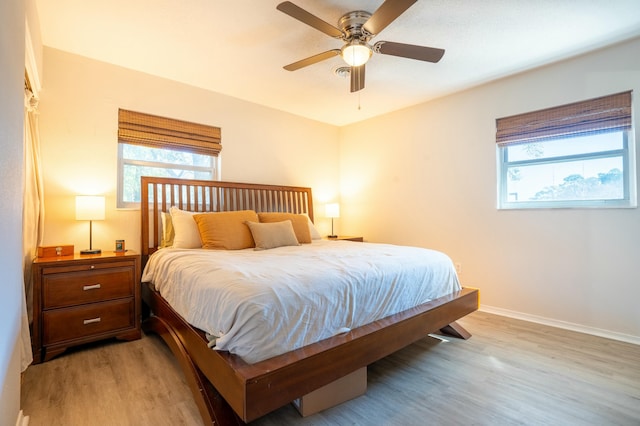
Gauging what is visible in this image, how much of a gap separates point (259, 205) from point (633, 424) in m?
3.52

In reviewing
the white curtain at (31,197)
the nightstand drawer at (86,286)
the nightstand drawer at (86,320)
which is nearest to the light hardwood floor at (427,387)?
the nightstand drawer at (86,320)

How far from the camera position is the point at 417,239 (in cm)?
395

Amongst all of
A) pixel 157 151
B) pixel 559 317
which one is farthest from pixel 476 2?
pixel 157 151

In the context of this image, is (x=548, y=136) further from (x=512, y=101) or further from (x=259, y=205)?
(x=259, y=205)

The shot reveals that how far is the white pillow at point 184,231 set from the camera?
2.75 meters

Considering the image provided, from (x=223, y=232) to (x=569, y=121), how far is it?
11.2ft

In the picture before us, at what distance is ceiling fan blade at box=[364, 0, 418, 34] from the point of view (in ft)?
5.42

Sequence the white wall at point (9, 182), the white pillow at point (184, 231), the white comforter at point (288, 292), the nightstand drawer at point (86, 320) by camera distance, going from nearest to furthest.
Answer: the white wall at point (9, 182)
the white comforter at point (288, 292)
the nightstand drawer at point (86, 320)
the white pillow at point (184, 231)

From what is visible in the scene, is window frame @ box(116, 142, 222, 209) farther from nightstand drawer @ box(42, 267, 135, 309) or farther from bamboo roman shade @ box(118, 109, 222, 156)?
nightstand drawer @ box(42, 267, 135, 309)

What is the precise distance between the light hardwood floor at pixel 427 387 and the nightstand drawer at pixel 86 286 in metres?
0.41

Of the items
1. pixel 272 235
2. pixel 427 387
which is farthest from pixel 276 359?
pixel 272 235

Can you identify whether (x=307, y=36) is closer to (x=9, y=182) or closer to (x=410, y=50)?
(x=410, y=50)

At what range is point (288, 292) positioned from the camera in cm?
145

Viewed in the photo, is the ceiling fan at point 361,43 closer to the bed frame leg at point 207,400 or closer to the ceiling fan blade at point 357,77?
the ceiling fan blade at point 357,77
